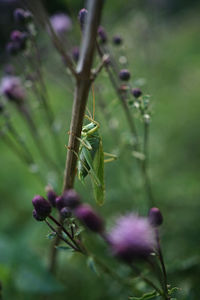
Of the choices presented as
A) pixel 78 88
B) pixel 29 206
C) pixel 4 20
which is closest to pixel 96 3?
pixel 78 88

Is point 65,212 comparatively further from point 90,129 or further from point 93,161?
point 90,129

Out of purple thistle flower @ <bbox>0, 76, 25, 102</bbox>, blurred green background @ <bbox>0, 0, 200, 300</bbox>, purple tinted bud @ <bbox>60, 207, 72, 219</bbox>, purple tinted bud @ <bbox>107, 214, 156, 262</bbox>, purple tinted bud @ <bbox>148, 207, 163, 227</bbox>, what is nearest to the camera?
purple tinted bud @ <bbox>107, 214, 156, 262</bbox>

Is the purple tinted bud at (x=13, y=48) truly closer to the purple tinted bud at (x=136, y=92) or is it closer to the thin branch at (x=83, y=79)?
the purple tinted bud at (x=136, y=92)

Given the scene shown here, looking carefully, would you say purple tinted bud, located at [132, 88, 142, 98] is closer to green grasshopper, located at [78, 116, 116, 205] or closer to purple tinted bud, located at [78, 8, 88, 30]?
green grasshopper, located at [78, 116, 116, 205]

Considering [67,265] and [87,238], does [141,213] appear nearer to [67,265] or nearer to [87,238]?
[87,238]

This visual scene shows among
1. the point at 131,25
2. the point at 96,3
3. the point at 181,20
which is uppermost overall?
the point at 96,3

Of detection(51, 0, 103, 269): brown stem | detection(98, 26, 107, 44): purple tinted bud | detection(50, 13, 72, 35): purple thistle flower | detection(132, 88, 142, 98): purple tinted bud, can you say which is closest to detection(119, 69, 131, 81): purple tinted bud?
detection(132, 88, 142, 98): purple tinted bud
